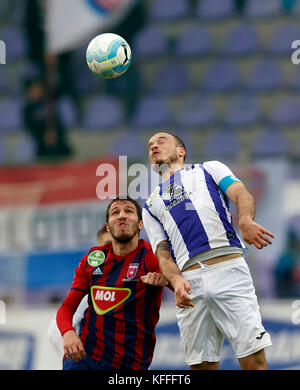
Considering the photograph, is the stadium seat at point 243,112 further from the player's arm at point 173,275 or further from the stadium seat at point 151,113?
the player's arm at point 173,275

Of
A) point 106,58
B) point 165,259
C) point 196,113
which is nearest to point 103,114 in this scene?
point 196,113

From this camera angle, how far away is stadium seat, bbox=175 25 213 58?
1143cm

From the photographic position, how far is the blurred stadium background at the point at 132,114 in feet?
30.6

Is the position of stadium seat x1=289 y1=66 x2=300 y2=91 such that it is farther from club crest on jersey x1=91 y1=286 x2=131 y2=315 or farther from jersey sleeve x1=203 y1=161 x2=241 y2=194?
club crest on jersey x1=91 y1=286 x2=131 y2=315

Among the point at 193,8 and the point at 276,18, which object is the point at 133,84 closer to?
the point at 193,8

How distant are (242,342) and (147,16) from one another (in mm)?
8426

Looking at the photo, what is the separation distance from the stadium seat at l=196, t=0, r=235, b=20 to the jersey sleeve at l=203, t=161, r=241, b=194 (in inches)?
299

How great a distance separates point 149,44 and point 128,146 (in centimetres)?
202

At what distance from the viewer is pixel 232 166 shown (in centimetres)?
952

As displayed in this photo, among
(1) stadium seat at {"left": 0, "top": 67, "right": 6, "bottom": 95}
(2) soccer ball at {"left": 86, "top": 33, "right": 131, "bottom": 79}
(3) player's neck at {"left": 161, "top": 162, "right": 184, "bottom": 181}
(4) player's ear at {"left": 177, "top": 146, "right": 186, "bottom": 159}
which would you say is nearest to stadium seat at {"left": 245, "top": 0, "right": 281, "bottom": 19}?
(1) stadium seat at {"left": 0, "top": 67, "right": 6, "bottom": 95}

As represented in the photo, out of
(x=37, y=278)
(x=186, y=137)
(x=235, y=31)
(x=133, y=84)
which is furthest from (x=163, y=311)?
(x=235, y=31)

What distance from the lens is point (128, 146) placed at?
1057cm

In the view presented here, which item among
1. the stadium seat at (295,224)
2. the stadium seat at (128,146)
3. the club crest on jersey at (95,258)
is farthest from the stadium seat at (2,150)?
the club crest on jersey at (95,258)

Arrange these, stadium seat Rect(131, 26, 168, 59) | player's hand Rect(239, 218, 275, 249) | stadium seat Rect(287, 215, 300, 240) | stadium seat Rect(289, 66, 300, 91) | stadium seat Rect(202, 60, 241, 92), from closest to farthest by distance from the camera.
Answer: player's hand Rect(239, 218, 275, 249)
stadium seat Rect(287, 215, 300, 240)
stadium seat Rect(289, 66, 300, 91)
stadium seat Rect(202, 60, 241, 92)
stadium seat Rect(131, 26, 168, 59)
